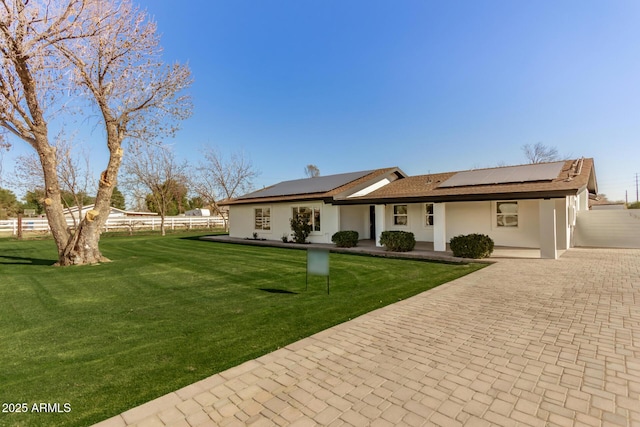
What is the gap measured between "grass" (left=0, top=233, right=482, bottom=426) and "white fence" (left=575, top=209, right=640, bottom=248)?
953cm

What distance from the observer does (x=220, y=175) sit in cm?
3591

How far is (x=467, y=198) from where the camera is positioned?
11625 millimetres

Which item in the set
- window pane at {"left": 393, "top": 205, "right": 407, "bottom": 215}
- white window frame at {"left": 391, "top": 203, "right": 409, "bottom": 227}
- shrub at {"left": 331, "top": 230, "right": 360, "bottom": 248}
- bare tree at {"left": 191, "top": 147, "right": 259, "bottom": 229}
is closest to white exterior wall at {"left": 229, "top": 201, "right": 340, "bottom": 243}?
shrub at {"left": 331, "top": 230, "right": 360, "bottom": 248}

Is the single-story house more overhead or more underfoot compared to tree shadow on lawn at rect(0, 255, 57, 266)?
more overhead

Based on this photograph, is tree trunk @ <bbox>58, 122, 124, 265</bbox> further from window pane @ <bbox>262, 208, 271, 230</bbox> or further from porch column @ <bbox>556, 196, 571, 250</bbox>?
porch column @ <bbox>556, 196, 571, 250</bbox>

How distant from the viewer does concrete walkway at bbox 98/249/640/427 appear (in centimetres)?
243

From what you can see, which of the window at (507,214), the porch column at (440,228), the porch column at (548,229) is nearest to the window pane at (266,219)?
the porch column at (440,228)

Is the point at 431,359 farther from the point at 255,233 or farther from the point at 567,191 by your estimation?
the point at 255,233

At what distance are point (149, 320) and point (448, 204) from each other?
1362 centimetres

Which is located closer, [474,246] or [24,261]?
[474,246]

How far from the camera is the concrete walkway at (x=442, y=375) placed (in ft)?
7.97

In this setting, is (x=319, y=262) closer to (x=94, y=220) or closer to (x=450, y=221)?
(x=94, y=220)

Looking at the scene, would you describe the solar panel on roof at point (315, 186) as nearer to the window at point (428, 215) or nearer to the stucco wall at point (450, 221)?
the stucco wall at point (450, 221)

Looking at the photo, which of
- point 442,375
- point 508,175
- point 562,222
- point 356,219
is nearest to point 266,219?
point 356,219
